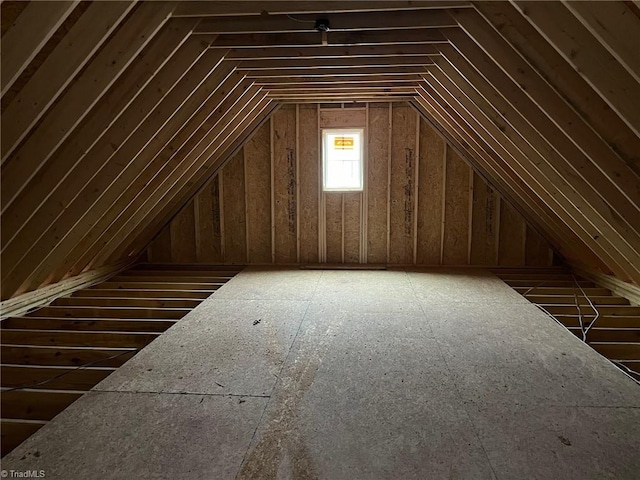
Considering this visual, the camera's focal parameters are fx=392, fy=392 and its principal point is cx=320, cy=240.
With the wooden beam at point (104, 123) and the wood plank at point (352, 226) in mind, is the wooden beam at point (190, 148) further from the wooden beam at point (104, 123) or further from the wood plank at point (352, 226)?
the wood plank at point (352, 226)

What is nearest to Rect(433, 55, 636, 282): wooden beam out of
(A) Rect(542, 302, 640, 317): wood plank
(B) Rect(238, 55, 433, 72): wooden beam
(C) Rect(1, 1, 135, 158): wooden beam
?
(B) Rect(238, 55, 433, 72): wooden beam

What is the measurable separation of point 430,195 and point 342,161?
1396 millimetres

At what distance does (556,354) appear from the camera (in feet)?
8.93

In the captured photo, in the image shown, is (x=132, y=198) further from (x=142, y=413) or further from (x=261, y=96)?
(x=142, y=413)

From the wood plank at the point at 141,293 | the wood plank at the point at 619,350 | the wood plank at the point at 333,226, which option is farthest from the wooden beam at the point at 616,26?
the wood plank at the point at 333,226

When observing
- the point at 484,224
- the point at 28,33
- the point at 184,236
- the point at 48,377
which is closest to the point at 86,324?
the point at 48,377

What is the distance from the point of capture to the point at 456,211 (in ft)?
18.9

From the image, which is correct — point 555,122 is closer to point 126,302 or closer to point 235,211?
point 126,302

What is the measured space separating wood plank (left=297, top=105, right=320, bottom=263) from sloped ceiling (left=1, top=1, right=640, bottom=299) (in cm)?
132

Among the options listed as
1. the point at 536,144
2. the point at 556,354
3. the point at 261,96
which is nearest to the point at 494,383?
the point at 556,354

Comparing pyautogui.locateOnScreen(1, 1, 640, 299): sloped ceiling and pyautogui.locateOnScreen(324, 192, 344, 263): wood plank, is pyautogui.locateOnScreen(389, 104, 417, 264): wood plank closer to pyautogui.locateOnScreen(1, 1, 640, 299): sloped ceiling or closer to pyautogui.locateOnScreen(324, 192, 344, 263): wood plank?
pyautogui.locateOnScreen(324, 192, 344, 263): wood plank

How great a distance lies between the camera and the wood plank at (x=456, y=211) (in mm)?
5668

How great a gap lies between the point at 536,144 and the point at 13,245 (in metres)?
4.04

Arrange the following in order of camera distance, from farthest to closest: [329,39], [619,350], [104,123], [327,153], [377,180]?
[327,153], [377,180], [329,39], [619,350], [104,123]
